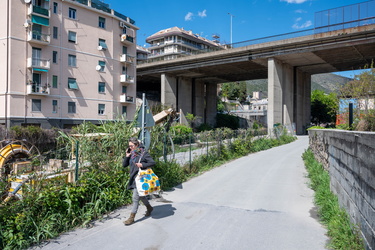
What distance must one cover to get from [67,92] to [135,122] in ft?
88.1

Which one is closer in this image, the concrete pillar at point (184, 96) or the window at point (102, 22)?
the window at point (102, 22)

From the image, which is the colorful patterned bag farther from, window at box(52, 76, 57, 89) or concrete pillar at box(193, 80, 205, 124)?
concrete pillar at box(193, 80, 205, 124)

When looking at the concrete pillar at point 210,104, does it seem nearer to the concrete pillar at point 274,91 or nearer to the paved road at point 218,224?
the concrete pillar at point 274,91

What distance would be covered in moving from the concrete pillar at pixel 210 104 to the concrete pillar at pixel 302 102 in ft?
61.1

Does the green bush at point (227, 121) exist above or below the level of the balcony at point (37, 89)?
below

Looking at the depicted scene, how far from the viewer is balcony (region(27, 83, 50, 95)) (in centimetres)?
2816

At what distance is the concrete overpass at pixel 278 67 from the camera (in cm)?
2986

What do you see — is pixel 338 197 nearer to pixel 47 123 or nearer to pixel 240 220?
pixel 240 220

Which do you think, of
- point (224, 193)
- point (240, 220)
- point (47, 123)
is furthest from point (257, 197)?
point (47, 123)

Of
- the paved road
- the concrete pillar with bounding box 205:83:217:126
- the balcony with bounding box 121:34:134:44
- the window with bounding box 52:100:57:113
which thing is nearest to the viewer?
the paved road

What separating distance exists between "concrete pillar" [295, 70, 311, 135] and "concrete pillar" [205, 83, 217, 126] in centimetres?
1861

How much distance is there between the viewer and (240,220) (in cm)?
565

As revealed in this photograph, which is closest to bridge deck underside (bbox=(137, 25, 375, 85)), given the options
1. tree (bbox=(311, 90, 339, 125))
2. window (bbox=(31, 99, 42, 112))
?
tree (bbox=(311, 90, 339, 125))

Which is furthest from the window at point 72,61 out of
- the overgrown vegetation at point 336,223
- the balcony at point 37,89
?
the overgrown vegetation at point 336,223
